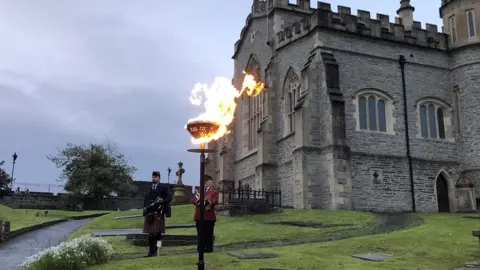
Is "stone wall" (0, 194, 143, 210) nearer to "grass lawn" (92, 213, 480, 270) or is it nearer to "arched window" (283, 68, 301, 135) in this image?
"arched window" (283, 68, 301, 135)

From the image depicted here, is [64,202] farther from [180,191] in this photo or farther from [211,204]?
[211,204]

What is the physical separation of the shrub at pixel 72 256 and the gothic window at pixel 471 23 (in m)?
24.9

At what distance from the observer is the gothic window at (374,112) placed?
25.1m

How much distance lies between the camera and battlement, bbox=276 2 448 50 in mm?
25362

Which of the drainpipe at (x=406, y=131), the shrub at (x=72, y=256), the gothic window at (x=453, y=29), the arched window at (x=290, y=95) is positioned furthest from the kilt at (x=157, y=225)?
the gothic window at (x=453, y=29)

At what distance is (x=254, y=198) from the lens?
2402 cm

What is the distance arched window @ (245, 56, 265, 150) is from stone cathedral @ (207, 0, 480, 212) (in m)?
0.88

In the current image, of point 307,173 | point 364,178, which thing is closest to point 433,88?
point 364,178

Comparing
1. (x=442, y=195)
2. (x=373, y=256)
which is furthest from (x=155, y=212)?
(x=442, y=195)

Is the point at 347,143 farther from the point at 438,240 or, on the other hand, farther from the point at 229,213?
the point at 438,240

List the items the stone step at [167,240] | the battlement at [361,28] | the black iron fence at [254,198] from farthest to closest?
the battlement at [361,28], the black iron fence at [254,198], the stone step at [167,240]

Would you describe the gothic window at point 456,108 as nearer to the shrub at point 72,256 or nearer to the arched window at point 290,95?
the arched window at point 290,95

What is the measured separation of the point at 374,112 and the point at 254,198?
8.10 m

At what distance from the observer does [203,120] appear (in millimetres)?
8516
